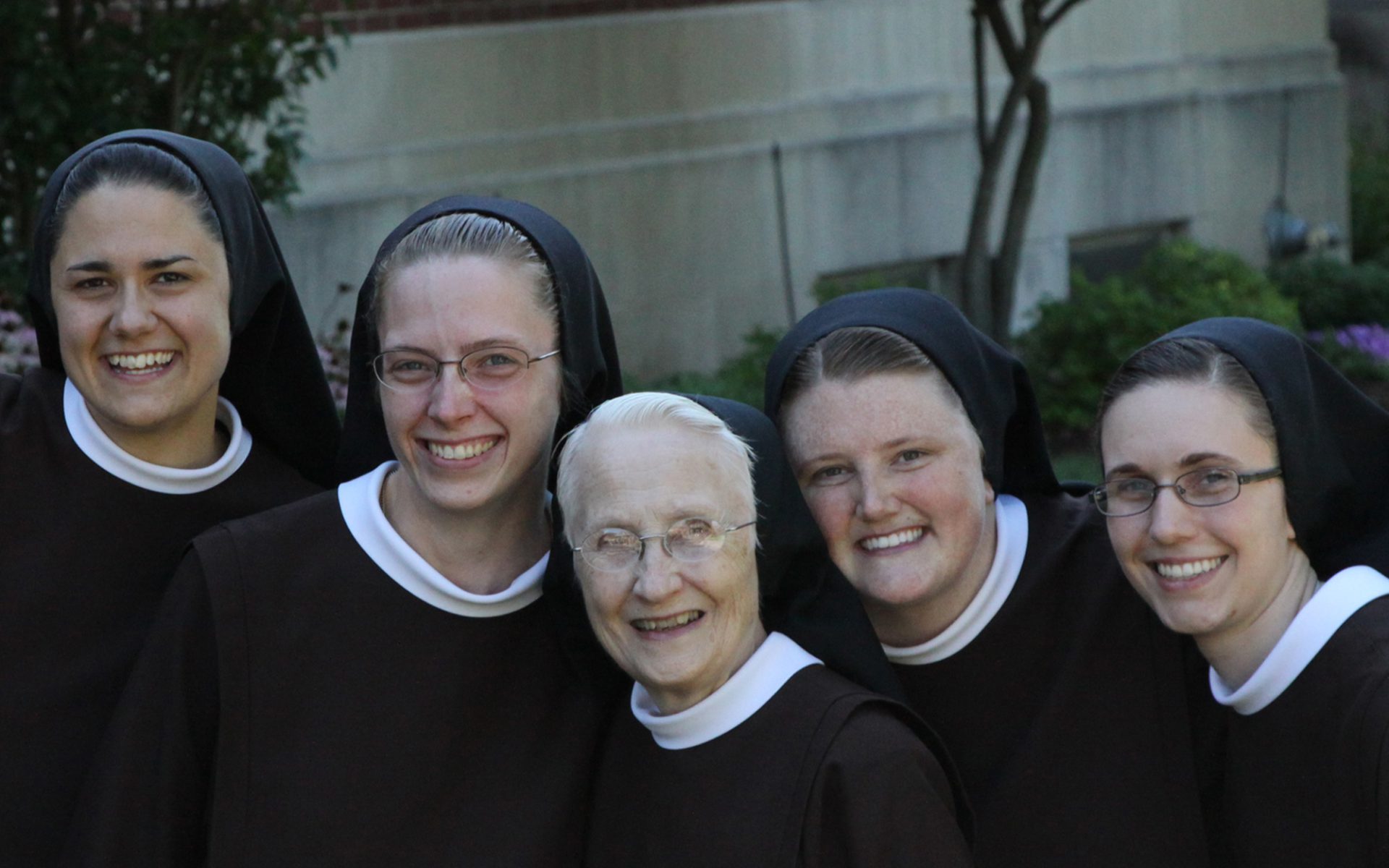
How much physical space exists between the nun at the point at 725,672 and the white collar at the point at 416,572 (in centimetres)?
18

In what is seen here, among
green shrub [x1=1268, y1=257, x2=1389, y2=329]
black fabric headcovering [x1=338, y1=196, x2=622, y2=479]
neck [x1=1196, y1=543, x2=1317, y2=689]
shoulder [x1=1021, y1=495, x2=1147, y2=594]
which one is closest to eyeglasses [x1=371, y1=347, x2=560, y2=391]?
black fabric headcovering [x1=338, y1=196, x2=622, y2=479]

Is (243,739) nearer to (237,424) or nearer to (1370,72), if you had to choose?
(237,424)

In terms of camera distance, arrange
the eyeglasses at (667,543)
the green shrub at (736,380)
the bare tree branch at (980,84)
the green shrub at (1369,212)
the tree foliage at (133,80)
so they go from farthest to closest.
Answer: the green shrub at (1369,212)
the bare tree branch at (980,84)
the green shrub at (736,380)
the tree foliage at (133,80)
the eyeglasses at (667,543)

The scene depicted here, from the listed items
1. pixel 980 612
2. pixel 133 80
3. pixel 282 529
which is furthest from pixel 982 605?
pixel 133 80

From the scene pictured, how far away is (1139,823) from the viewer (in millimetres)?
3238

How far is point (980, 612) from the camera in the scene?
3.38 meters

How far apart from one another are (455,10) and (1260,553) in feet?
22.0

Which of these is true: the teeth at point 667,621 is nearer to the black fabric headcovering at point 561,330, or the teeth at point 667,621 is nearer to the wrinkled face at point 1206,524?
the black fabric headcovering at point 561,330

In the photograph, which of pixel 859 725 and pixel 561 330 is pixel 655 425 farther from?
pixel 859 725

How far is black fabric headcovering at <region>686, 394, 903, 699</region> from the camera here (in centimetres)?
313

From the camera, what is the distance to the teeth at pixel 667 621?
304cm

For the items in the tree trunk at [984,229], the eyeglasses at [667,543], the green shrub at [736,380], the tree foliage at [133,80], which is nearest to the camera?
the eyeglasses at [667,543]

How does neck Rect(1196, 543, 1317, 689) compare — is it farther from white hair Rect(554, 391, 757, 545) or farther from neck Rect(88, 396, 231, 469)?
neck Rect(88, 396, 231, 469)

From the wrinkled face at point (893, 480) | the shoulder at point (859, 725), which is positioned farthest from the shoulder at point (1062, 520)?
the shoulder at point (859, 725)
